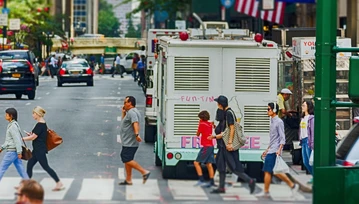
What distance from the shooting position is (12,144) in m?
17.5

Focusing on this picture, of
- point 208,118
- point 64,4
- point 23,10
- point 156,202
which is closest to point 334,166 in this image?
point 156,202

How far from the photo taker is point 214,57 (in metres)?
18.4

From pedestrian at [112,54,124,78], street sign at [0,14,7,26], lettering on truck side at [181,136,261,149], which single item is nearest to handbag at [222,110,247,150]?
lettering on truck side at [181,136,261,149]

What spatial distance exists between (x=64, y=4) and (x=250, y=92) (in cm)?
14859

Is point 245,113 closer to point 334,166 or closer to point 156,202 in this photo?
point 156,202

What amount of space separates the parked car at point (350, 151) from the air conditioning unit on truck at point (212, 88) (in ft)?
22.1

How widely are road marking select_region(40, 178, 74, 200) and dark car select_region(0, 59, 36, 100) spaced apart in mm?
24550

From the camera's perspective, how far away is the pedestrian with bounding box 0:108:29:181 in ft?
56.8

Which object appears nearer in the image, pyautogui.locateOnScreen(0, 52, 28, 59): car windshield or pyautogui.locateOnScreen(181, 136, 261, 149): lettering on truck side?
pyautogui.locateOnScreen(181, 136, 261, 149): lettering on truck side

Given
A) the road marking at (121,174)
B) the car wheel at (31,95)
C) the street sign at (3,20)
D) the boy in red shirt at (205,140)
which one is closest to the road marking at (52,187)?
the road marking at (121,174)

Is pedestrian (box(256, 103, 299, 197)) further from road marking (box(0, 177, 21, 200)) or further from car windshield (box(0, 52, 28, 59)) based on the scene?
car windshield (box(0, 52, 28, 59))

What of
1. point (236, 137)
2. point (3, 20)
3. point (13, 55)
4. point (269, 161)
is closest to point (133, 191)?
point (236, 137)

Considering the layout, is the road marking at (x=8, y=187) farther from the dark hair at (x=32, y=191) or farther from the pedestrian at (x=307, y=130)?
the dark hair at (x=32, y=191)

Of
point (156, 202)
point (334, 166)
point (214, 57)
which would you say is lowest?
point (156, 202)
